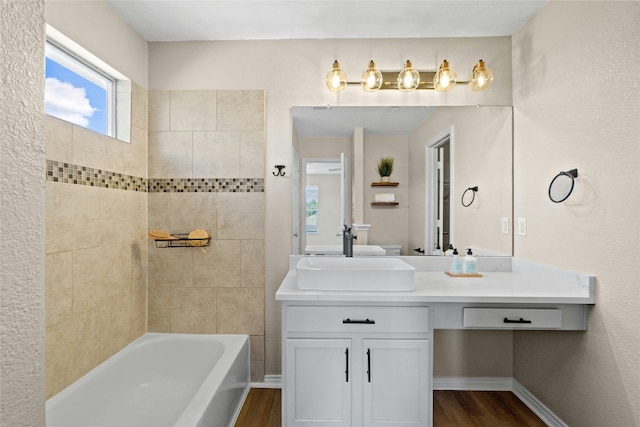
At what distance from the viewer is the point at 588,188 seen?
1.71m

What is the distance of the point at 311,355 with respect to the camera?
69.9 inches

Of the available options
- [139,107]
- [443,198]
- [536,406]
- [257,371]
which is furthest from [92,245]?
[536,406]

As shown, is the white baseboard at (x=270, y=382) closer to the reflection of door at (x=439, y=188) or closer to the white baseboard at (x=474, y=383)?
the white baseboard at (x=474, y=383)

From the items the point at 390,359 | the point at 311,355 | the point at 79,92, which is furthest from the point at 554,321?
the point at 79,92

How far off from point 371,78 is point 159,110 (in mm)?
1465

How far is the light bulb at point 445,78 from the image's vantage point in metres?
2.26

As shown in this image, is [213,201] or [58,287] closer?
[58,287]

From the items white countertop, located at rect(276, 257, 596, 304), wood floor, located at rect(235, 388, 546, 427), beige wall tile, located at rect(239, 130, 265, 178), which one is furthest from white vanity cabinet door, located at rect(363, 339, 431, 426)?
beige wall tile, located at rect(239, 130, 265, 178)

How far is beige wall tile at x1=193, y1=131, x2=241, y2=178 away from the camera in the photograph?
2.45m

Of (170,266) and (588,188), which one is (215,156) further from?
(588,188)

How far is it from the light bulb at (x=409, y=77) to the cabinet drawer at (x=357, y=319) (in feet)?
4.53

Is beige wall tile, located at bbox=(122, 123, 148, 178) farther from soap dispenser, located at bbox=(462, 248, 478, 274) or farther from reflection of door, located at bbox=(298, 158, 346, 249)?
soap dispenser, located at bbox=(462, 248, 478, 274)

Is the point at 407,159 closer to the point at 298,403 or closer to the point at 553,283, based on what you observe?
the point at 553,283

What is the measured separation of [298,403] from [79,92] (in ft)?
6.86
